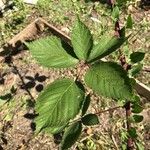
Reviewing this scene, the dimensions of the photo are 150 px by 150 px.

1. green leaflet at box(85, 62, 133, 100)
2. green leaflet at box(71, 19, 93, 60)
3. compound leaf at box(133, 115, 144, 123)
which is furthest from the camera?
compound leaf at box(133, 115, 144, 123)

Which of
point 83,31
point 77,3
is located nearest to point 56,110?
point 83,31

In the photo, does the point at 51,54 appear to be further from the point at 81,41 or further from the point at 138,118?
the point at 138,118

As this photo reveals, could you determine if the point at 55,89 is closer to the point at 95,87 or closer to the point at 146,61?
the point at 95,87

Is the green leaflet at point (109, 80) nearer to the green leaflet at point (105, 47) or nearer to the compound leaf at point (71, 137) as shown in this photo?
the green leaflet at point (105, 47)

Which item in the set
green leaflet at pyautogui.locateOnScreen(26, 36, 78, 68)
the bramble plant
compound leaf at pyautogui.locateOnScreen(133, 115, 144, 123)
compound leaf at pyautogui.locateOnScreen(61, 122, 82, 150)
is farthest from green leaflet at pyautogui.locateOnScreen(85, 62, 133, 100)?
compound leaf at pyautogui.locateOnScreen(133, 115, 144, 123)

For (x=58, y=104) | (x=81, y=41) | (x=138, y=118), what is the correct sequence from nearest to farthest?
(x=58, y=104), (x=81, y=41), (x=138, y=118)

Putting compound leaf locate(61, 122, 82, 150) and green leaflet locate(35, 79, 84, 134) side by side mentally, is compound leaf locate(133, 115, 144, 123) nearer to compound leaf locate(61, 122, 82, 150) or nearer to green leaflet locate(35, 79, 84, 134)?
compound leaf locate(61, 122, 82, 150)

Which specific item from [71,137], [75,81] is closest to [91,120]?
[71,137]
